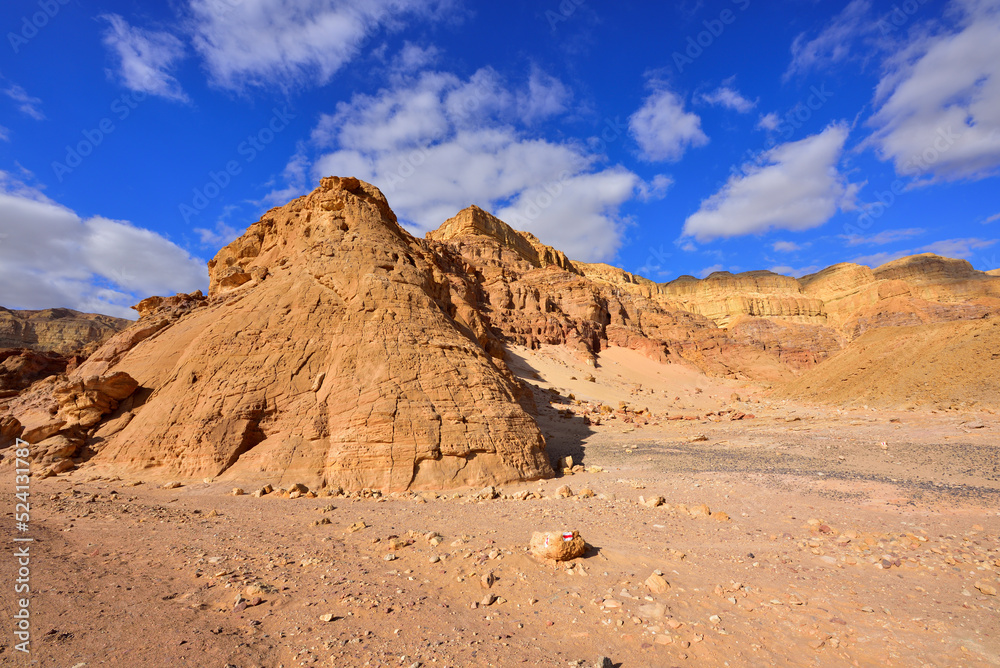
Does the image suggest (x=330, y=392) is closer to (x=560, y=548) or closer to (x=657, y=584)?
(x=560, y=548)

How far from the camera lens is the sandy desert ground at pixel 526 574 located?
12.8 feet

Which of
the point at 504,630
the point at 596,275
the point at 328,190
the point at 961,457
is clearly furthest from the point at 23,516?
the point at 596,275

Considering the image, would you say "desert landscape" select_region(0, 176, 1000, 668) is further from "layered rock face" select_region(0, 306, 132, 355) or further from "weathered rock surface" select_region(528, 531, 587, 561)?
"layered rock face" select_region(0, 306, 132, 355)

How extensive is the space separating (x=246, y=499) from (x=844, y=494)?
1295cm

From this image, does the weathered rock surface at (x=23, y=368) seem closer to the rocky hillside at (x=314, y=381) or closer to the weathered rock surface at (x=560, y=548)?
the rocky hillside at (x=314, y=381)

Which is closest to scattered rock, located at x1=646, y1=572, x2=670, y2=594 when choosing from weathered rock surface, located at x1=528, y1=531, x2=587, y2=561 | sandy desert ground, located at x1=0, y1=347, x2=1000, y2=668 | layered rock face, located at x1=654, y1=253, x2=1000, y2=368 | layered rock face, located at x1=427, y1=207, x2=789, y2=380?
sandy desert ground, located at x1=0, y1=347, x2=1000, y2=668

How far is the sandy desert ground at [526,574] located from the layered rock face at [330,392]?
0.75 meters

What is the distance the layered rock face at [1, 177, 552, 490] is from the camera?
400 inches

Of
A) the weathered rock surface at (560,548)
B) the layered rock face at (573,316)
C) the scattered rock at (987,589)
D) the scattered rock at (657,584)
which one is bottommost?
the scattered rock at (987,589)

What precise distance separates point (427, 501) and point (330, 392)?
422cm

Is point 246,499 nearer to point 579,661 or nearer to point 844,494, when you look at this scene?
point 579,661

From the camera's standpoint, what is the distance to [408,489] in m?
9.68

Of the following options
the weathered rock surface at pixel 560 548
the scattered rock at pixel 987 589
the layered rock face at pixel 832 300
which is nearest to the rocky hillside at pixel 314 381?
the weathered rock surface at pixel 560 548

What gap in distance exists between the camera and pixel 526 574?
5.50m
